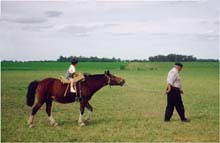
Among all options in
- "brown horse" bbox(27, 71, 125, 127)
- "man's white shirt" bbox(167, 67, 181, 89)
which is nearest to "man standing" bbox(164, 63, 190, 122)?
"man's white shirt" bbox(167, 67, 181, 89)

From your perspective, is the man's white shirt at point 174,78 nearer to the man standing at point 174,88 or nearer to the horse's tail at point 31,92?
the man standing at point 174,88

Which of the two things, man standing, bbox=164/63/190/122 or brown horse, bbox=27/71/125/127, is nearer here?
brown horse, bbox=27/71/125/127

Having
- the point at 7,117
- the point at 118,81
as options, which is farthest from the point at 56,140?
the point at 7,117

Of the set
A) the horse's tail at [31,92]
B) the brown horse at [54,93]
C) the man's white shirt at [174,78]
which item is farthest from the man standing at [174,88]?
the horse's tail at [31,92]

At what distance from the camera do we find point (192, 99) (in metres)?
17.7

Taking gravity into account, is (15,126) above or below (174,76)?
below

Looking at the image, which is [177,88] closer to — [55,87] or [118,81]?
[118,81]

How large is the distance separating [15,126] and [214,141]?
5227 millimetres

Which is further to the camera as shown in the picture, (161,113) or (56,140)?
(161,113)

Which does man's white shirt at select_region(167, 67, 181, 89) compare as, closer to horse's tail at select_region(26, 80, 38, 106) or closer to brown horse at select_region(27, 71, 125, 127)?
brown horse at select_region(27, 71, 125, 127)

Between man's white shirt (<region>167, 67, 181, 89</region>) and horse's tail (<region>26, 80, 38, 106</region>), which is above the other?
man's white shirt (<region>167, 67, 181, 89</region>)

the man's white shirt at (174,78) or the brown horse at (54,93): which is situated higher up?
the man's white shirt at (174,78)

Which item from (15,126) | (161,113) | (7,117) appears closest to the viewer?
(15,126)

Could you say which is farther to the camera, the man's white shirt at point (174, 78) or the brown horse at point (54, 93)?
the man's white shirt at point (174, 78)
